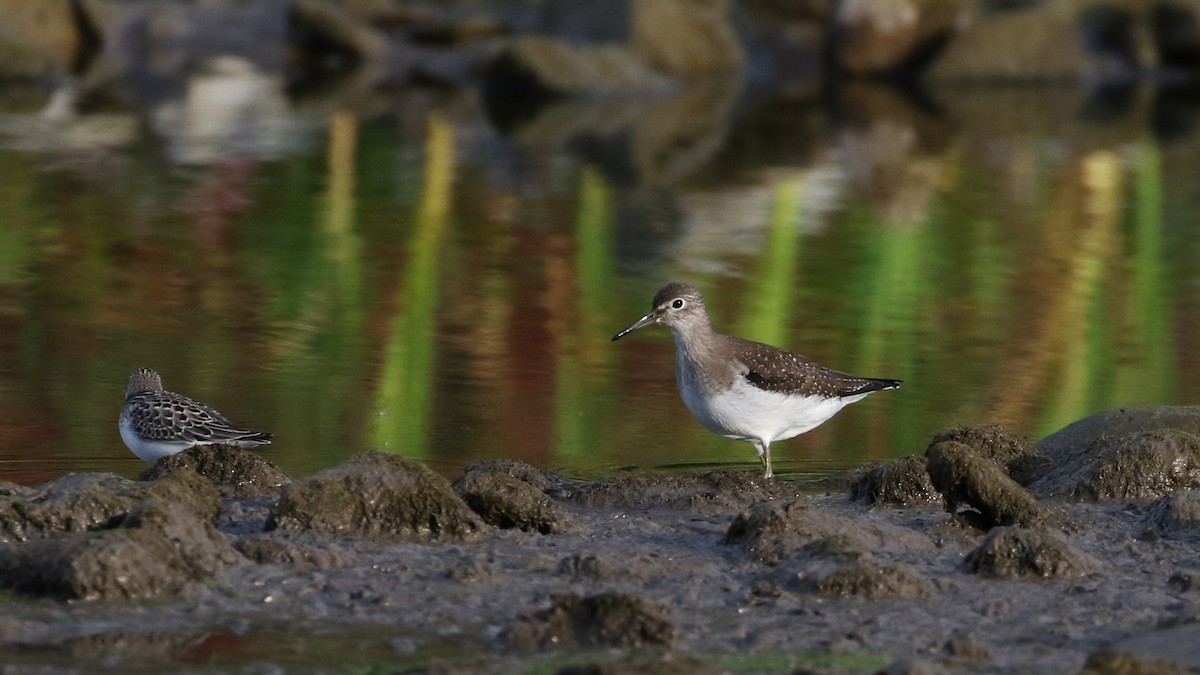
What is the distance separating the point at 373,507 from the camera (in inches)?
244

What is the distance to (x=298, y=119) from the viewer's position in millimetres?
20359

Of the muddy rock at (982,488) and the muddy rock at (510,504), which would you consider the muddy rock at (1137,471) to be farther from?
the muddy rock at (510,504)

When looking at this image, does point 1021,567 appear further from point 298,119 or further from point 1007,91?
point 1007,91

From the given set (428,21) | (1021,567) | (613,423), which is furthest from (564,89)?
(1021,567)

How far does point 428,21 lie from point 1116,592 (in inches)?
816

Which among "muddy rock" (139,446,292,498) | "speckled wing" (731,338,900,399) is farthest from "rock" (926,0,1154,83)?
"muddy rock" (139,446,292,498)

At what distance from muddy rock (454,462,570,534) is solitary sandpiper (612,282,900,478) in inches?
54.1

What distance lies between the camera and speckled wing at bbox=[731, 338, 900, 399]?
7.73 metres

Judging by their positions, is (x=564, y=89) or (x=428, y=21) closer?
(x=564, y=89)

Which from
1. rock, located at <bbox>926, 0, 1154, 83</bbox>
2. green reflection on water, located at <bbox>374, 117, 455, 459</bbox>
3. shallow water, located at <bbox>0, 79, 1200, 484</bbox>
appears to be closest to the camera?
green reflection on water, located at <bbox>374, 117, 455, 459</bbox>

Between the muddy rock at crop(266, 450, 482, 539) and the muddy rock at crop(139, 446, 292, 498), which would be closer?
the muddy rock at crop(266, 450, 482, 539)

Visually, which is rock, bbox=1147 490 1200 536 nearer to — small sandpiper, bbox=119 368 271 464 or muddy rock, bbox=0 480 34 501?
small sandpiper, bbox=119 368 271 464

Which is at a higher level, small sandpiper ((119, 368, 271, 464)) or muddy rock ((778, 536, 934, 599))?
muddy rock ((778, 536, 934, 599))

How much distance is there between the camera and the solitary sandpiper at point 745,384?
768 cm
